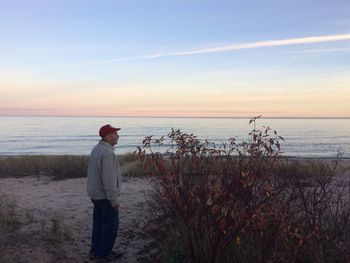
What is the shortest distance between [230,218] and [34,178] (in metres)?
10.8

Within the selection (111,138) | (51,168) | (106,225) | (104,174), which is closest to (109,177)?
(104,174)

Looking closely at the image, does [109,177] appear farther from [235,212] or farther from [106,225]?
[235,212]

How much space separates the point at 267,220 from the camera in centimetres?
403

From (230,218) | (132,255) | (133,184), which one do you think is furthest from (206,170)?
(133,184)

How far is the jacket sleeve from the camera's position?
5809 mm

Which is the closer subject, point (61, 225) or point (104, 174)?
point (104, 174)

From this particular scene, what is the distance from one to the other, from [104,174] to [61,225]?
6.76 feet

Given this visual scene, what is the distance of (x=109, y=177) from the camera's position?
5.82 m

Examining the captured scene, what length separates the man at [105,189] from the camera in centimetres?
583

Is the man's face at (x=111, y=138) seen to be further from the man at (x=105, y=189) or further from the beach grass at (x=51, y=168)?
the beach grass at (x=51, y=168)

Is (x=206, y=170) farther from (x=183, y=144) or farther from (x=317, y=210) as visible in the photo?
(x=317, y=210)

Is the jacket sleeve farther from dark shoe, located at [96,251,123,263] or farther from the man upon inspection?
dark shoe, located at [96,251,123,263]

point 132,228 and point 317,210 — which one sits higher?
point 317,210

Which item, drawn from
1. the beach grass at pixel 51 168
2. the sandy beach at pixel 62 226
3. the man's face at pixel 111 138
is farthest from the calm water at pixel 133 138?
the beach grass at pixel 51 168
